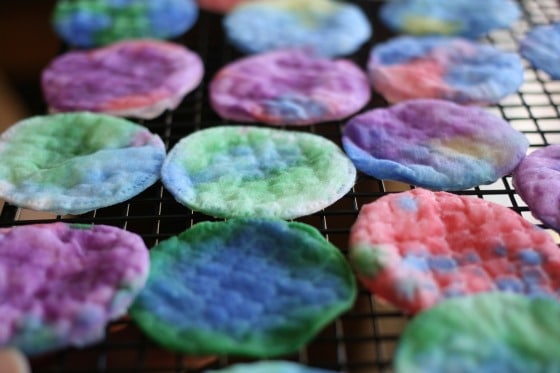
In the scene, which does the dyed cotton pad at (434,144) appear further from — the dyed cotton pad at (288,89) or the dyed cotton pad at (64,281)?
the dyed cotton pad at (64,281)

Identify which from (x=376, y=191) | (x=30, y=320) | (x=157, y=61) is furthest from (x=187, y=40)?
(x=30, y=320)

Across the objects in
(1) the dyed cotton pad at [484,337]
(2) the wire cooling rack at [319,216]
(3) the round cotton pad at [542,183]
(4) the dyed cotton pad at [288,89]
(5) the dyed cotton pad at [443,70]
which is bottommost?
(2) the wire cooling rack at [319,216]

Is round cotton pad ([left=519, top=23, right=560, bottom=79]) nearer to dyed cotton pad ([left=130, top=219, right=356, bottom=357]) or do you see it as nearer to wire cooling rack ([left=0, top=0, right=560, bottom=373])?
wire cooling rack ([left=0, top=0, right=560, bottom=373])

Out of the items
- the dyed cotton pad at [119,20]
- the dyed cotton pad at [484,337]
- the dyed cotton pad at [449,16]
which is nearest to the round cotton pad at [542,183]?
the dyed cotton pad at [484,337]

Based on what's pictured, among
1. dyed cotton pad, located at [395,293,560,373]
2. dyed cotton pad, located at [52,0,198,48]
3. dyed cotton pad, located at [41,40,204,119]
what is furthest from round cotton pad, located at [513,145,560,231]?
dyed cotton pad, located at [52,0,198,48]

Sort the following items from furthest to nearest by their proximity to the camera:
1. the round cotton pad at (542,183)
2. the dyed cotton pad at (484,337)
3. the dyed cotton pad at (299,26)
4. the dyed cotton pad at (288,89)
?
the dyed cotton pad at (299,26), the dyed cotton pad at (288,89), the round cotton pad at (542,183), the dyed cotton pad at (484,337)

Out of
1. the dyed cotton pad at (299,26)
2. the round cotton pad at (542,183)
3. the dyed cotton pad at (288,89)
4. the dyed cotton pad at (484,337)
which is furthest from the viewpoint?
the dyed cotton pad at (299,26)

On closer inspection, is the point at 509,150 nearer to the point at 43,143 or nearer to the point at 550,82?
the point at 550,82

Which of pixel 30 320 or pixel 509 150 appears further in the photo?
pixel 509 150

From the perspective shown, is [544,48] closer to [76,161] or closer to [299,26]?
[299,26]
